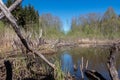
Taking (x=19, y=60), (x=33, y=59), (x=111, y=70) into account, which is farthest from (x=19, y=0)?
(x=33, y=59)

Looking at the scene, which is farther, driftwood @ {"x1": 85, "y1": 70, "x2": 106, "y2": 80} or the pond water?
the pond water

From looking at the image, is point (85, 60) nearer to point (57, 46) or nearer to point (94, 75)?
point (94, 75)

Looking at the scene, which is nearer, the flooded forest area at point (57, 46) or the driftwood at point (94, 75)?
the flooded forest area at point (57, 46)

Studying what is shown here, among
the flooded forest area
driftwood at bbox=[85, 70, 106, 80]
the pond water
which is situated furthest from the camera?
the pond water

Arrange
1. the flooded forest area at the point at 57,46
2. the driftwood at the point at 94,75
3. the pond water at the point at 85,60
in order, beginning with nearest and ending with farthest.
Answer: the flooded forest area at the point at 57,46, the driftwood at the point at 94,75, the pond water at the point at 85,60

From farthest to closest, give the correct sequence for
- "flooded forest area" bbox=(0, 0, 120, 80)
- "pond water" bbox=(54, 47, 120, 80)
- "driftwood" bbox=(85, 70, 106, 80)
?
"pond water" bbox=(54, 47, 120, 80) → "driftwood" bbox=(85, 70, 106, 80) → "flooded forest area" bbox=(0, 0, 120, 80)

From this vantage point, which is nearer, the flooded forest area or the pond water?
the flooded forest area

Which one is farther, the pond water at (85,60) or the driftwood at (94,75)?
the pond water at (85,60)

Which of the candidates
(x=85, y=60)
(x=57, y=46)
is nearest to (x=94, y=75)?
(x=85, y=60)

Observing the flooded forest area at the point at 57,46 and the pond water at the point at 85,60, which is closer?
the flooded forest area at the point at 57,46

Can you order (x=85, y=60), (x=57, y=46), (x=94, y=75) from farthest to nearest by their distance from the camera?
(x=57, y=46)
(x=85, y=60)
(x=94, y=75)

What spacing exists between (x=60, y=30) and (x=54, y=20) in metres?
4.02

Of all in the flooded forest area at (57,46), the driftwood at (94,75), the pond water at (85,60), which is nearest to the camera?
the flooded forest area at (57,46)

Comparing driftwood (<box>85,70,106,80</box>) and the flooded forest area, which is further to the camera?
driftwood (<box>85,70,106,80</box>)
